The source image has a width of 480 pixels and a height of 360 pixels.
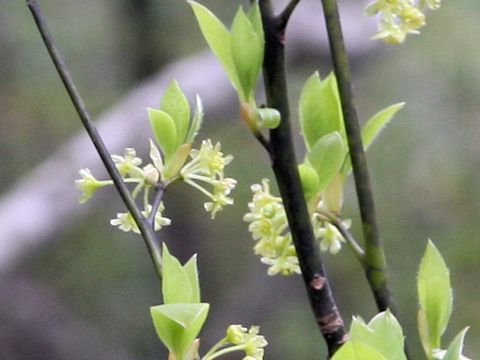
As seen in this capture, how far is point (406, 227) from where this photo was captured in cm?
294

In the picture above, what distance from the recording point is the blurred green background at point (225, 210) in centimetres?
280

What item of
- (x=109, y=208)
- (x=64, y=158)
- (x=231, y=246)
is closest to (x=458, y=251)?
(x=231, y=246)

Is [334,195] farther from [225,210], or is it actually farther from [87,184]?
[225,210]

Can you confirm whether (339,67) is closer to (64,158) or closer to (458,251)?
(64,158)

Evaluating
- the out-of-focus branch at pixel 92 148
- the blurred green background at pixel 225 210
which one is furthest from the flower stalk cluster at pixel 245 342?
the blurred green background at pixel 225 210

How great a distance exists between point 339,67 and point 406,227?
2667mm

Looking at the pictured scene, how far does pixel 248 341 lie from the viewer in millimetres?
346

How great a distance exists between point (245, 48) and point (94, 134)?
65 millimetres

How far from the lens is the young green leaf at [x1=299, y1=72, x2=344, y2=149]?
0.38 m

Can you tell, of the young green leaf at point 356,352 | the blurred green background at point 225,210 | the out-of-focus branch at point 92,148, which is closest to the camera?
the young green leaf at point 356,352

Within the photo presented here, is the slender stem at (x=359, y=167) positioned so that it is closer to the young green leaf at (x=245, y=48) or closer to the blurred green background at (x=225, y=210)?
the young green leaf at (x=245, y=48)

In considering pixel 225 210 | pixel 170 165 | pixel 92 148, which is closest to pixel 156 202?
pixel 170 165

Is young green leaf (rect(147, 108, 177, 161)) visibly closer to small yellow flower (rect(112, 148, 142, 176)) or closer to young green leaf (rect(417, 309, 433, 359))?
small yellow flower (rect(112, 148, 142, 176))

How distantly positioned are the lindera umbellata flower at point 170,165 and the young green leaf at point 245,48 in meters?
0.04
